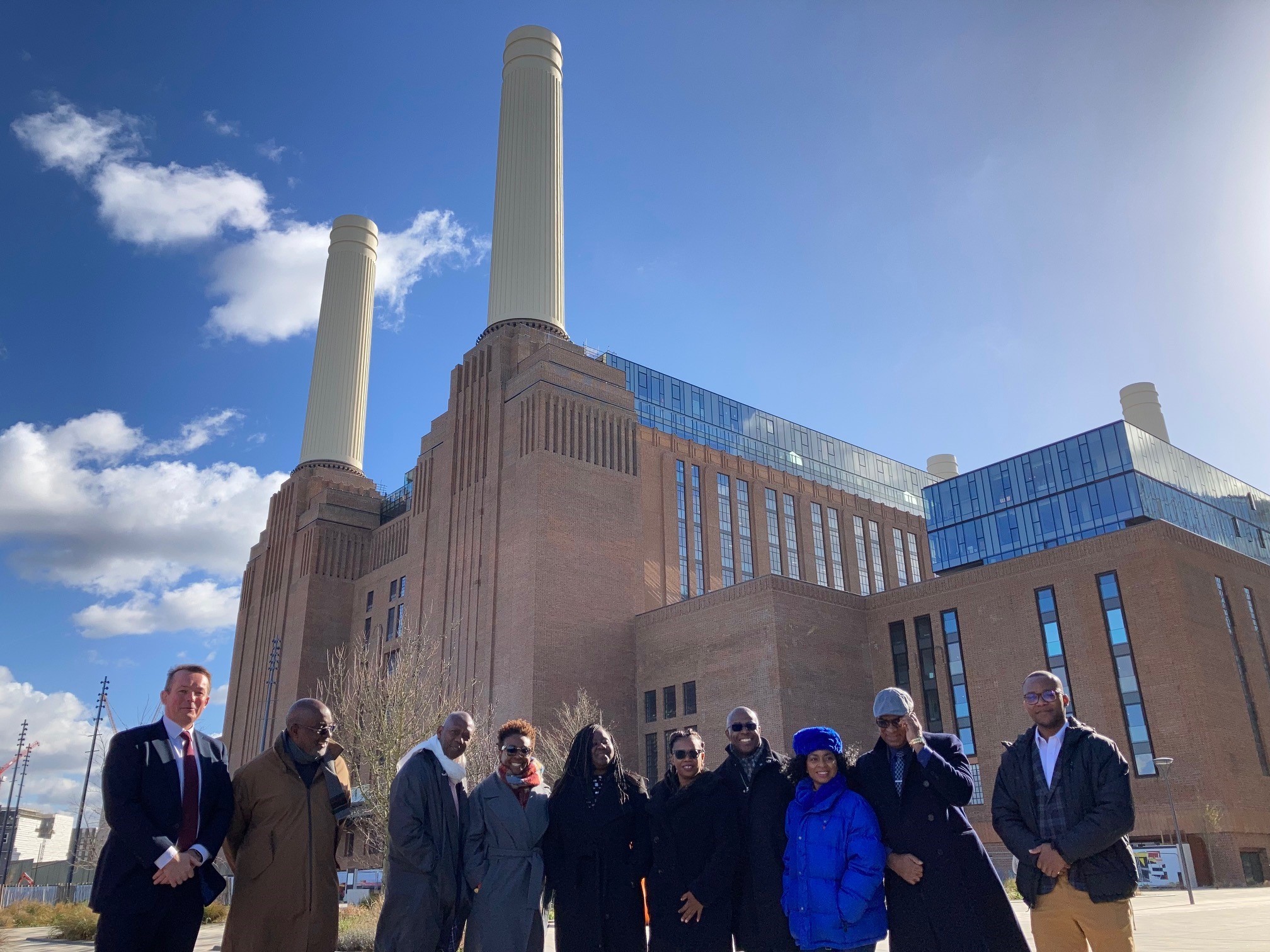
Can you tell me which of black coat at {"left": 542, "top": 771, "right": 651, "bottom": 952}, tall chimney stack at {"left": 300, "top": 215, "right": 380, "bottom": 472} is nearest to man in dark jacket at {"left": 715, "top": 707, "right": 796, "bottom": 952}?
black coat at {"left": 542, "top": 771, "right": 651, "bottom": 952}

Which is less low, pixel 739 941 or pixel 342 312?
pixel 342 312

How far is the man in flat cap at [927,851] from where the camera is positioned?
5.93 metres

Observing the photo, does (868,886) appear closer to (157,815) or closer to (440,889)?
(440,889)

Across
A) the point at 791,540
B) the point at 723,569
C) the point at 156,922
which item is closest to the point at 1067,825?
the point at 156,922

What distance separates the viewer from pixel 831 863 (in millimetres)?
6070

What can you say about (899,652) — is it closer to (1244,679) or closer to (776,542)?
(1244,679)

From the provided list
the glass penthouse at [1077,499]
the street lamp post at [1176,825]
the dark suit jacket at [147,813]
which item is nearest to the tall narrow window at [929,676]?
the street lamp post at [1176,825]

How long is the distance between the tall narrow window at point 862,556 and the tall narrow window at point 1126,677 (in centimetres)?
2635

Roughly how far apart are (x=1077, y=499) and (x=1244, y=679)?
1895 cm

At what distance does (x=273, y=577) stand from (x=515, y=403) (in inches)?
1054

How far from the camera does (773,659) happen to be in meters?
39.4

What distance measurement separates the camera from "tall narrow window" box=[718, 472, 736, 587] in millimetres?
53812

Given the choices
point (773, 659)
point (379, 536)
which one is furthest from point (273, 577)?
point (773, 659)

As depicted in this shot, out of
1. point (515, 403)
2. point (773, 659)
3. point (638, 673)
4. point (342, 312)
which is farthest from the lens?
point (342, 312)
